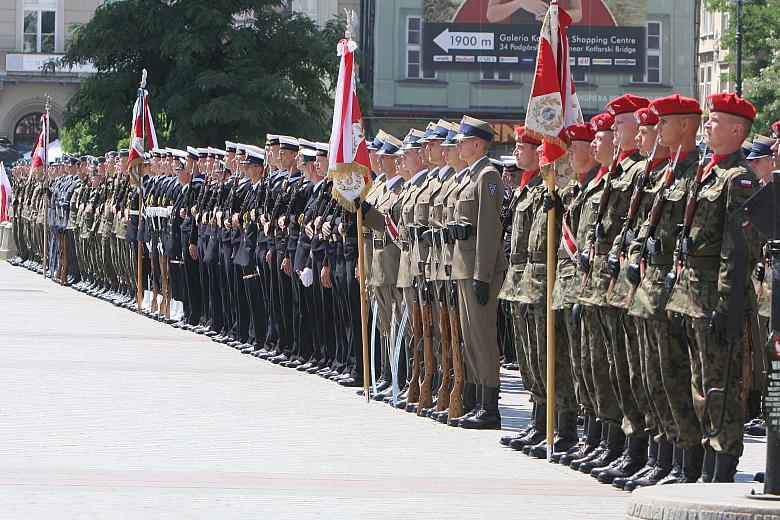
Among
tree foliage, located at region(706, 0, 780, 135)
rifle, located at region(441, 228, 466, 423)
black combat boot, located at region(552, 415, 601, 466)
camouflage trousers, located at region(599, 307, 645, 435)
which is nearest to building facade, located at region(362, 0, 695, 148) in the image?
tree foliage, located at region(706, 0, 780, 135)

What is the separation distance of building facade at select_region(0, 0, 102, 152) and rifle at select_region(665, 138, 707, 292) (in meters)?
55.6

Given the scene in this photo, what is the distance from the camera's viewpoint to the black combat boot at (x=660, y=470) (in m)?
9.84

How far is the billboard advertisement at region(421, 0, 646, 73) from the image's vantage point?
54.6 metres

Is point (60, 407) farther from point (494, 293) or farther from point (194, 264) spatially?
point (194, 264)

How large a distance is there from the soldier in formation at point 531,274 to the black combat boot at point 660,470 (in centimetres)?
1

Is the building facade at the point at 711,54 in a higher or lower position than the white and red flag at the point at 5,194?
higher

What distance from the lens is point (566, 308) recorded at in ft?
35.2

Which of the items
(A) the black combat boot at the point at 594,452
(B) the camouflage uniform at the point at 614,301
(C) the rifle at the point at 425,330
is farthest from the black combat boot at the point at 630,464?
(C) the rifle at the point at 425,330

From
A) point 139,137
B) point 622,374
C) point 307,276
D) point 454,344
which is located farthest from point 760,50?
point 622,374

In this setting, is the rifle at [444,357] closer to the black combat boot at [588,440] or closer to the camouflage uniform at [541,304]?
the camouflage uniform at [541,304]

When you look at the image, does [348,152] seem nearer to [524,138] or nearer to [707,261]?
[524,138]

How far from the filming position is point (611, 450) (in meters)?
10.5

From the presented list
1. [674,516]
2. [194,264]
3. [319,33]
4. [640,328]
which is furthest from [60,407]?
[319,33]

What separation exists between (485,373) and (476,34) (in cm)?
4257
